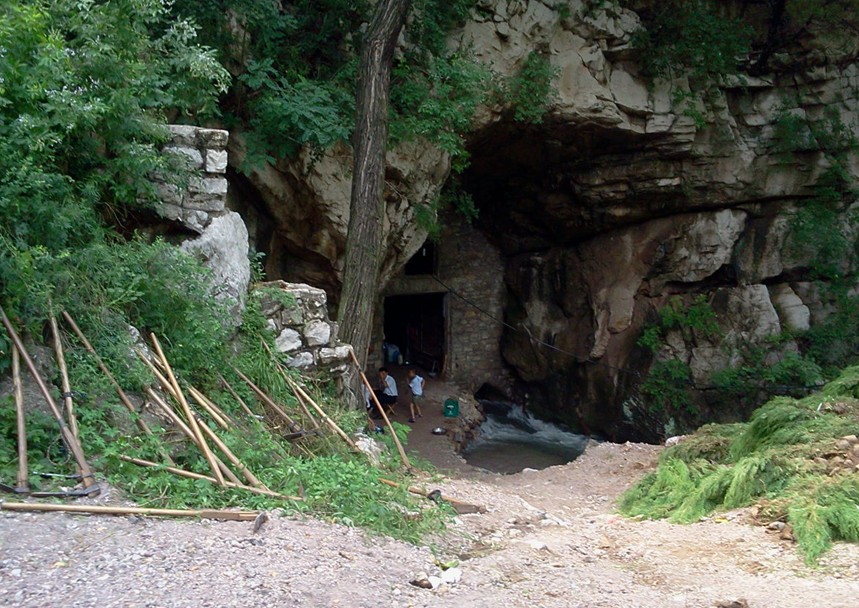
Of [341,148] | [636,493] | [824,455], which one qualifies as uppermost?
[341,148]

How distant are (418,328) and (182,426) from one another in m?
11.8

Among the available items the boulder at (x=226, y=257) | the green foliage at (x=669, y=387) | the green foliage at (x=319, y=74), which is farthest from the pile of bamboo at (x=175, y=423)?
the green foliage at (x=669, y=387)

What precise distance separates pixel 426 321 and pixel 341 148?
6.94 m

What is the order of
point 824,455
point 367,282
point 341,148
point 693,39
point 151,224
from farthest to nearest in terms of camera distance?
point 693,39 → point 341,148 → point 367,282 → point 151,224 → point 824,455

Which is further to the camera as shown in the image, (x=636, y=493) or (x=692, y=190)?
(x=692, y=190)

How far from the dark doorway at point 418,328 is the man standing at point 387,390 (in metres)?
2.82

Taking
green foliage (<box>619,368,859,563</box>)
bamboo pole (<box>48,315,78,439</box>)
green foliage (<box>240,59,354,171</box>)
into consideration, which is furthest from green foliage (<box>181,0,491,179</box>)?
green foliage (<box>619,368,859,563</box>)

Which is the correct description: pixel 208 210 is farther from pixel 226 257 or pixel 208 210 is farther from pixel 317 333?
pixel 317 333

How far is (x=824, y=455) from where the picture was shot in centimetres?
515

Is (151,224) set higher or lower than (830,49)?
lower

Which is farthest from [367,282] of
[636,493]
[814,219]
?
[814,219]

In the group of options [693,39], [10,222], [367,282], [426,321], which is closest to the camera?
[10,222]

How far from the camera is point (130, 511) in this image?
351 centimetres

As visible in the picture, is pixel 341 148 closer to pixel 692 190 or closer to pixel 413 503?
pixel 413 503
